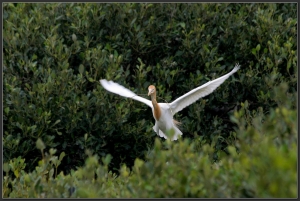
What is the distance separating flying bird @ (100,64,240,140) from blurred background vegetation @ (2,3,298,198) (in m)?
0.25

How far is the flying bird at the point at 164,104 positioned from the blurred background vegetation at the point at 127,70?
0.82 ft

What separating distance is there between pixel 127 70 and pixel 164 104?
0.81 m

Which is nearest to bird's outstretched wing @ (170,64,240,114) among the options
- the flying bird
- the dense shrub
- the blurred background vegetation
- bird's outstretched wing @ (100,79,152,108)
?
the flying bird

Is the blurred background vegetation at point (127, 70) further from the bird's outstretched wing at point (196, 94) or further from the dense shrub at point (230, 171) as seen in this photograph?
the dense shrub at point (230, 171)

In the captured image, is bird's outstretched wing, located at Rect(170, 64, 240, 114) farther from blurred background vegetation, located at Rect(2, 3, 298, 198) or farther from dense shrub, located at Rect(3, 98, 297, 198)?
dense shrub, located at Rect(3, 98, 297, 198)

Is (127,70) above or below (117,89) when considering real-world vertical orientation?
above

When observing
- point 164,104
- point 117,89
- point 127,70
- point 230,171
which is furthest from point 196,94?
point 230,171

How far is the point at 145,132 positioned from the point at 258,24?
232 cm

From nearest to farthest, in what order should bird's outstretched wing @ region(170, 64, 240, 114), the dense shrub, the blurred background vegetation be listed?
the dense shrub
bird's outstretched wing @ region(170, 64, 240, 114)
the blurred background vegetation

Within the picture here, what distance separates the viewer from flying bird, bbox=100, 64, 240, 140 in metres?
8.04

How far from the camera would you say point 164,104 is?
337 inches

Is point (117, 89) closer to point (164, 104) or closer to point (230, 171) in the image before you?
point (164, 104)

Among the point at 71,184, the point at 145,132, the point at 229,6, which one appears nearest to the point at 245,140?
the point at 71,184

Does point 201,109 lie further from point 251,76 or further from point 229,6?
point 229,6
